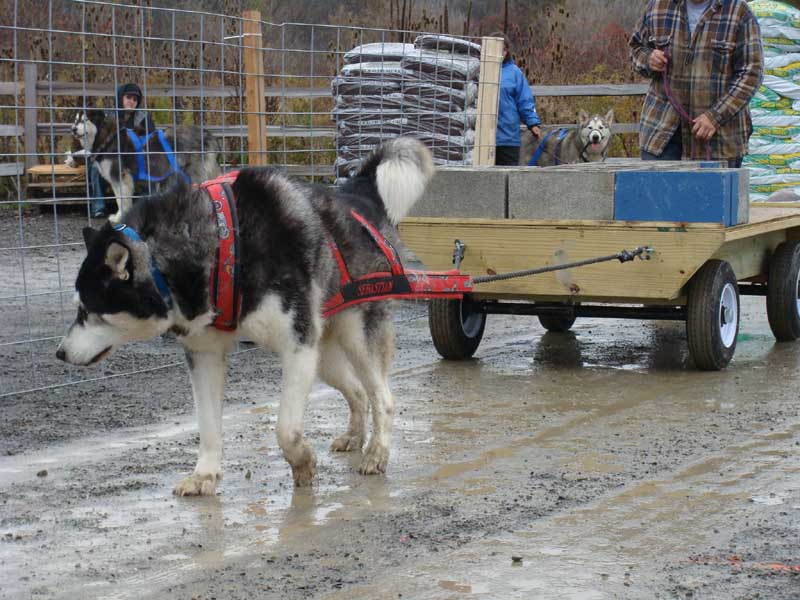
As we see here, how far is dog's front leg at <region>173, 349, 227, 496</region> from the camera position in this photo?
15.6 ft

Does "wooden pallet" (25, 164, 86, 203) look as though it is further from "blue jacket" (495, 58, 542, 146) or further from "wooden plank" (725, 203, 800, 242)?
"wooden plank" (725, 203, 800, 242)

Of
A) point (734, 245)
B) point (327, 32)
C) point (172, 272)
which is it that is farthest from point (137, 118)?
point (327, 32)

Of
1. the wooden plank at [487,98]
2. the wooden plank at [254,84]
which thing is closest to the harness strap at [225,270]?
the wooden plank at [254,84]

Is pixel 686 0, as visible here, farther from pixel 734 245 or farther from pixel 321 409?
pixel 321 409

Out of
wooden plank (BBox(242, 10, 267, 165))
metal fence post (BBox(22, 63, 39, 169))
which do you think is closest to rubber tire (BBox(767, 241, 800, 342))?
wooden plank (BBox(242, 10, 267, 165))

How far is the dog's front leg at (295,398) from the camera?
15.4ft

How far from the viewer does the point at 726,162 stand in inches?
313

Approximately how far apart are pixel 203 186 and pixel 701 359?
346 cm

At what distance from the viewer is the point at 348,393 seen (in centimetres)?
551

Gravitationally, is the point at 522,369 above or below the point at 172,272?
below

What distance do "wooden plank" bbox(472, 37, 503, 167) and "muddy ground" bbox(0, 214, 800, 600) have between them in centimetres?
241

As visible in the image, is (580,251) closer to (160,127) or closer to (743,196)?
(743,196)

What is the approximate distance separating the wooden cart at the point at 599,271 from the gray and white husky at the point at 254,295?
5.77 feet

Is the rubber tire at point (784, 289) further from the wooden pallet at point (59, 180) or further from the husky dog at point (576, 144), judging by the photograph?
the wooden pallet at point (59, 180)
